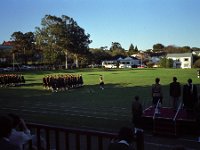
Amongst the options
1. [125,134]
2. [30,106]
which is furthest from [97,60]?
[125,134]

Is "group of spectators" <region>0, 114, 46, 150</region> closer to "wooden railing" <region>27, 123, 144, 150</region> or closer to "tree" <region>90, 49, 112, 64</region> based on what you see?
"wooden railing" <region>27, 123, 144, 150</region>

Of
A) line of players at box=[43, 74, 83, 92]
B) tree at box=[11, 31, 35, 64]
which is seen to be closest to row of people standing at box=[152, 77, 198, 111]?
line of players at box=[43, 74, 83, 92]

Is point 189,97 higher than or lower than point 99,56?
lower

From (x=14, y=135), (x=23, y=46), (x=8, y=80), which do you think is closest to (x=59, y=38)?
(x=23, y=46)

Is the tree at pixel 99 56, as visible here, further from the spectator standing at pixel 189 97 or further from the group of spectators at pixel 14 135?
the group of spectators at pixel 14 135

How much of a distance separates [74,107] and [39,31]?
79729 millimetres

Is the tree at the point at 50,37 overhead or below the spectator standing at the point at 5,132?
overhead

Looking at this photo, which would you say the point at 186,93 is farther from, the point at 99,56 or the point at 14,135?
the point at 99,56

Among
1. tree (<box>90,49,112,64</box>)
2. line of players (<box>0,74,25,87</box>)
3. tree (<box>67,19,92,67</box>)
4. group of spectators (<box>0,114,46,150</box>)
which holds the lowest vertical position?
line of players (<box>0,74,25,87</box>)

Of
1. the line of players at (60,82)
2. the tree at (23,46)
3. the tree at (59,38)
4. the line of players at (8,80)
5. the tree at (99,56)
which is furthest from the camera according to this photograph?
the tree at (99,56)

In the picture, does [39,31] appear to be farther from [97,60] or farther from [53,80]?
[53,80]

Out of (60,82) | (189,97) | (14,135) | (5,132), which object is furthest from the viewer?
(60,82)

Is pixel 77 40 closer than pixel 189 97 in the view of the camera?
No

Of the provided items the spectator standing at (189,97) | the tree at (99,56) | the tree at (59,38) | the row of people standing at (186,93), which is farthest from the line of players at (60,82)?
the tree at (99,56)
